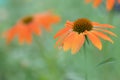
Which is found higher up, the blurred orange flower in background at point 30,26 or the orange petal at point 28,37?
the blurred orange flower in background at point 30,26

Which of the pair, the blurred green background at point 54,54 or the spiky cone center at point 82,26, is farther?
the blurred green background at point 54,54

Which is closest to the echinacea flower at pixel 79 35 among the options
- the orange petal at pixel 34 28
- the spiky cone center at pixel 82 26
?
the spiky cone center at pixel 82 26

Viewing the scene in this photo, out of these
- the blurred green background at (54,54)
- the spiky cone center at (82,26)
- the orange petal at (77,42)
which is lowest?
the orange petal at (77,42)

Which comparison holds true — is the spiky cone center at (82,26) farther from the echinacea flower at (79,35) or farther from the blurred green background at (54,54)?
the blurred green background at (54,54)

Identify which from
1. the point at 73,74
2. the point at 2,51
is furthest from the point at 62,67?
the point at 2,51

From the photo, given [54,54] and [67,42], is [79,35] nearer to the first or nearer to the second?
[67,42]

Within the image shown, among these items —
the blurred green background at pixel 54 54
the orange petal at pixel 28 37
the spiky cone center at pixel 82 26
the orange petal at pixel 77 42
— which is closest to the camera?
the orange petal at pixel 77 42
